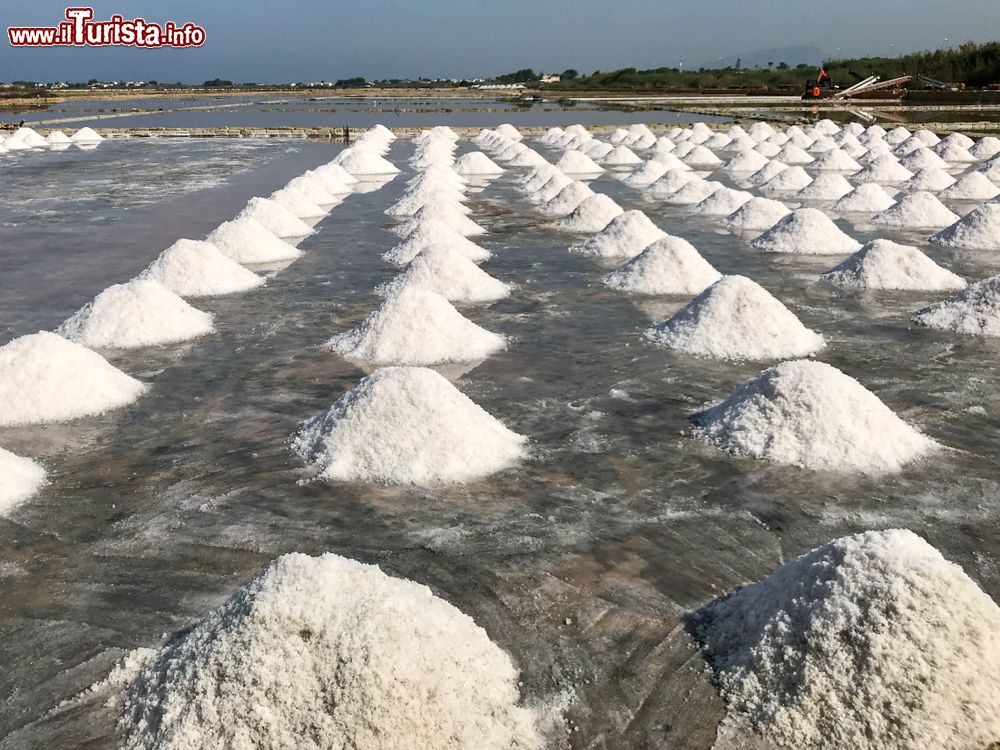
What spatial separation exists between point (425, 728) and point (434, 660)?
20cm

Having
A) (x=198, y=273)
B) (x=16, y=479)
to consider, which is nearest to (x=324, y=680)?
(x=16, y=479)

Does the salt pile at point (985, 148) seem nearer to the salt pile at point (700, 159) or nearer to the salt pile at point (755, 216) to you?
the salt pile at point (700, 159)

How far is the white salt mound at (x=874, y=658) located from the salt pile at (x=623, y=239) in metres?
6.93

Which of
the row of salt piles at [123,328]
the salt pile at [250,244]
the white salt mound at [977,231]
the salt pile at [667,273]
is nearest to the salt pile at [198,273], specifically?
the row of salt piles at [123,328]

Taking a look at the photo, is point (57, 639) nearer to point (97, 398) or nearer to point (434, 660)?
point (434, 660)

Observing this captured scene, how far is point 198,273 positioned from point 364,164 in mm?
9688

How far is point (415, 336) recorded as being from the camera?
20.3ft

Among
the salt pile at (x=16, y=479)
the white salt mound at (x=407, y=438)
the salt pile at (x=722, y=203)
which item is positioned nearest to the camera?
the salt pile at (x=16, y=479)

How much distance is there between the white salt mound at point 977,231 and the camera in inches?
378

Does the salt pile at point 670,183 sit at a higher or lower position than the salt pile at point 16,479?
higher

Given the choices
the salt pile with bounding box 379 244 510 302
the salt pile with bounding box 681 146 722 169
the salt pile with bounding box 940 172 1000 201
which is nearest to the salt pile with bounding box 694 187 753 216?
the salt pile with bounding box 940 172 1000 201

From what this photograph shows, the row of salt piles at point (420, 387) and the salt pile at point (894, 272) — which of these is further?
the salt pile at point (894, 272)

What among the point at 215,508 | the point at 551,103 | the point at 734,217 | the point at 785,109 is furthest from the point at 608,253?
the point at 551,103

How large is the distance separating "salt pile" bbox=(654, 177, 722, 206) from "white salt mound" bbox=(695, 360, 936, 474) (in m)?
9.03
